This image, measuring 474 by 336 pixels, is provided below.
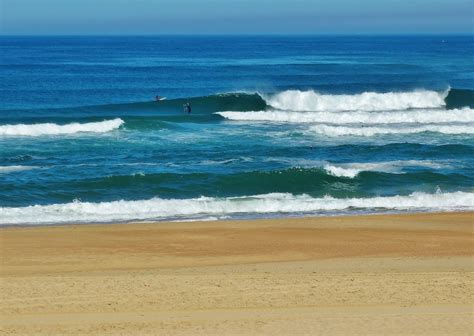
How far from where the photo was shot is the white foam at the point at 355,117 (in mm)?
35875

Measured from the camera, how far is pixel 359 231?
16.7 m

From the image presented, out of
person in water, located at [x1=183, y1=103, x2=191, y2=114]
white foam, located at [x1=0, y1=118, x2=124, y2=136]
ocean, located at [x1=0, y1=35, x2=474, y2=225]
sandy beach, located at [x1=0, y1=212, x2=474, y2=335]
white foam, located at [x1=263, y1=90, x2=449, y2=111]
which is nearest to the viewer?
sandy beach, located at [x1=0, y1=212, x2=474, y2=335]

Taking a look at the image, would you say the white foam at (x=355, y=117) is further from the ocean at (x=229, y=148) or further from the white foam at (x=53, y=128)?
the white foam at (x=53, y=128)

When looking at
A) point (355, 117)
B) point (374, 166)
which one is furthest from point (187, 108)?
point (374, 166)

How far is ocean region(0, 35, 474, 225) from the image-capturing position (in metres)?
19.8

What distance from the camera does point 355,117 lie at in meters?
36.2

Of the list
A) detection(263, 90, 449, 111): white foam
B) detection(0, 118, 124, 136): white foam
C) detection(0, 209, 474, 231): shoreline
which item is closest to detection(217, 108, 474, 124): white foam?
detection(263, 90, 449, 111): white foam

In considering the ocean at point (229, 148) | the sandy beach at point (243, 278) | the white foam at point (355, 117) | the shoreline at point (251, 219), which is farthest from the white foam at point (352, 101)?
the sandy beach at point (243, 278)

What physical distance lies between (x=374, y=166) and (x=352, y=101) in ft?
59.3

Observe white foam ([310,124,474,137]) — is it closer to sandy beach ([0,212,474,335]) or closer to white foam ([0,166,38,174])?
white foam ([0,166,38,174])

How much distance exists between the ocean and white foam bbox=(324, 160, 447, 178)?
0.06 meters

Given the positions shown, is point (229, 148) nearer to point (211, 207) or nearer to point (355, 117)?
point (211, 207)

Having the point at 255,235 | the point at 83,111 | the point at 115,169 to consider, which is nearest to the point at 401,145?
the point at 115,169

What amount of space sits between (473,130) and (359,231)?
16800mm
